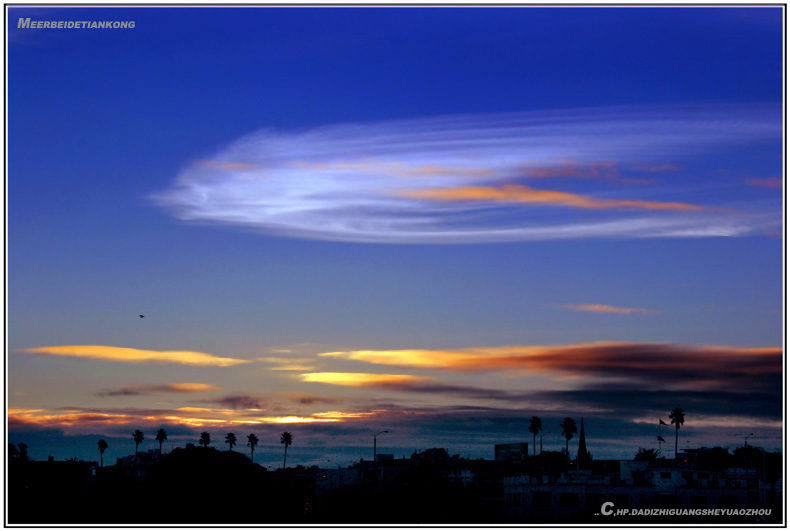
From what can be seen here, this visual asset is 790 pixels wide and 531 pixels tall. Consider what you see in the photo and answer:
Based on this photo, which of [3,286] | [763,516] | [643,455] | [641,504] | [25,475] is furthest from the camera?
[643,455]

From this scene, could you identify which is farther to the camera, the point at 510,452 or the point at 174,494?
the point at 510,452

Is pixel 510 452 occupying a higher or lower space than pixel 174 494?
higher

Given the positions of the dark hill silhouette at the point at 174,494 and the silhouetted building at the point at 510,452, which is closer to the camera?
the dark hill silhouette at the point at 174,494

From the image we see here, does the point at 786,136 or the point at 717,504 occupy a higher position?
the point at 786,136

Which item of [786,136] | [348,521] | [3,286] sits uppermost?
[786,136]

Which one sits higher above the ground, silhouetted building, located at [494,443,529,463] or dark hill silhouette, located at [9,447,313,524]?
silhouetted building, located at [494,443,529,463]

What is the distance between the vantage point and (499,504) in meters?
120

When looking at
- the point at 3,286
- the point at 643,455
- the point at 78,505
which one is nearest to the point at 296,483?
the point at 78,505

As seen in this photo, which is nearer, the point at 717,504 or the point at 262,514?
the point at 717,504

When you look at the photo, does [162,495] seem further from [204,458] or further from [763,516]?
[763,516]

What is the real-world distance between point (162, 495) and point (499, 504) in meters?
45.6

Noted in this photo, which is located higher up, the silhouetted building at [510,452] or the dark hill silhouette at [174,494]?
the silhouetted building at [510,452]

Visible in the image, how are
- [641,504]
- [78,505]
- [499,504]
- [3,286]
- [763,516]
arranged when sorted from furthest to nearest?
[78,505] < [499,504] < [641,504] < [763,516] < [3,286]

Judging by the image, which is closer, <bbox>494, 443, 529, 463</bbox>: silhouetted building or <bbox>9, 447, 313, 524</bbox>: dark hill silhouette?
<bbox>9, 447, 313, 524</bbox>: dark hill silhouette
